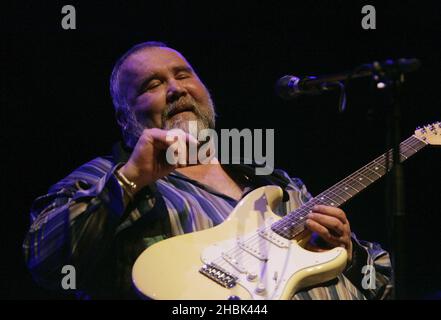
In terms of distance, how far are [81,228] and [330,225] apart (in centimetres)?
95

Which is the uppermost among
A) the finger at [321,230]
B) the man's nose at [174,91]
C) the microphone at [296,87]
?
the microphone at [296,87]

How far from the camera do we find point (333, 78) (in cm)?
158

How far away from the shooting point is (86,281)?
77.9 inches

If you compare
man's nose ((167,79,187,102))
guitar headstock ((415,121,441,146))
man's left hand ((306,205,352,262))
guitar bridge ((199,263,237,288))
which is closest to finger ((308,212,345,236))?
man's left hand ((306,205,352,262))

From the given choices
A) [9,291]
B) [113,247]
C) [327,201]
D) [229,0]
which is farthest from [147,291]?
[229,0]

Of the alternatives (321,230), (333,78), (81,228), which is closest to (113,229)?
Answer: (81,228)

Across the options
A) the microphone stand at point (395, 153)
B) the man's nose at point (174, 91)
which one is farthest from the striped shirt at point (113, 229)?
the microphone stand at point (395, 153)

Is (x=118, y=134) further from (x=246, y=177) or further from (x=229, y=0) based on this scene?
(x=229, y=0)

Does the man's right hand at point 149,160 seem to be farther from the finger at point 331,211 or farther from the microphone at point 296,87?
the finger at point 331,211

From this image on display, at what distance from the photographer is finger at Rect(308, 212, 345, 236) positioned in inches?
78.6

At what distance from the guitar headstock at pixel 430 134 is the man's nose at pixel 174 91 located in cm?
116

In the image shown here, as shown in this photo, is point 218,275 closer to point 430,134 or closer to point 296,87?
point 296,87

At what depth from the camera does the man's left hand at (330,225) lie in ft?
6.52

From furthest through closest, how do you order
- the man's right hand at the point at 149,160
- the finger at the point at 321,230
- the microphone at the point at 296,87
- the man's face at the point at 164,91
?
1. the man's face at the point at 164,91
2. the finger at the point at 321,230
3. the man's right hand at the point at 149,160
4. the microphone at the point at 296,87
